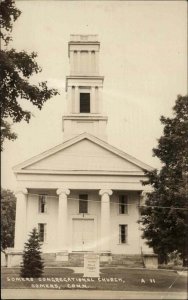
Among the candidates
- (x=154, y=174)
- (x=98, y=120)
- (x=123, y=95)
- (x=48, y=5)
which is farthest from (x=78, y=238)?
(x=48, y=5)

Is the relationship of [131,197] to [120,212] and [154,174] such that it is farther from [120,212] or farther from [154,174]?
[154,174]

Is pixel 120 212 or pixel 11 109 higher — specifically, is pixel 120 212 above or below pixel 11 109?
below

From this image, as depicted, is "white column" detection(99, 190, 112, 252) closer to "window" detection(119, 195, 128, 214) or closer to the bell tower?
"window" detection(119, 195, 128, 214)

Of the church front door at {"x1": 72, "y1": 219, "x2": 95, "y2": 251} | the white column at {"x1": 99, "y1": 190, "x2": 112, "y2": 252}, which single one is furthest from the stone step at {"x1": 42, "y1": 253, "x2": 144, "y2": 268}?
the church front door at {"x1": 72, "y1": 219, "x2": 95, "y2": 251}

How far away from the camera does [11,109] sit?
13.1m

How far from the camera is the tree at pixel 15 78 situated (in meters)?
12.7

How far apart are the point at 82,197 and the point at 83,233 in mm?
2541

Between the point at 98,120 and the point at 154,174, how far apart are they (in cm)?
1695

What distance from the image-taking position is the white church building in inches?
1173

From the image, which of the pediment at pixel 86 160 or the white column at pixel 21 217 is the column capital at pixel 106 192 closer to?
the pediment at pixel 86 160

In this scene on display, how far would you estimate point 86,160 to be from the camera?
30859 millimetres

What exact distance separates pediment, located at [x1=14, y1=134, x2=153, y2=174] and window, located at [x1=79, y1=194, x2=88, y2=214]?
2154mm

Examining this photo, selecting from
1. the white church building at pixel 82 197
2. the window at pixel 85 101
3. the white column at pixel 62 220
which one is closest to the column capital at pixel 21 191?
the white church building at pixel 82 197

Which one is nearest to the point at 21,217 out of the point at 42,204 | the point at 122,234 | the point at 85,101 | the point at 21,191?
the point at 21,191
